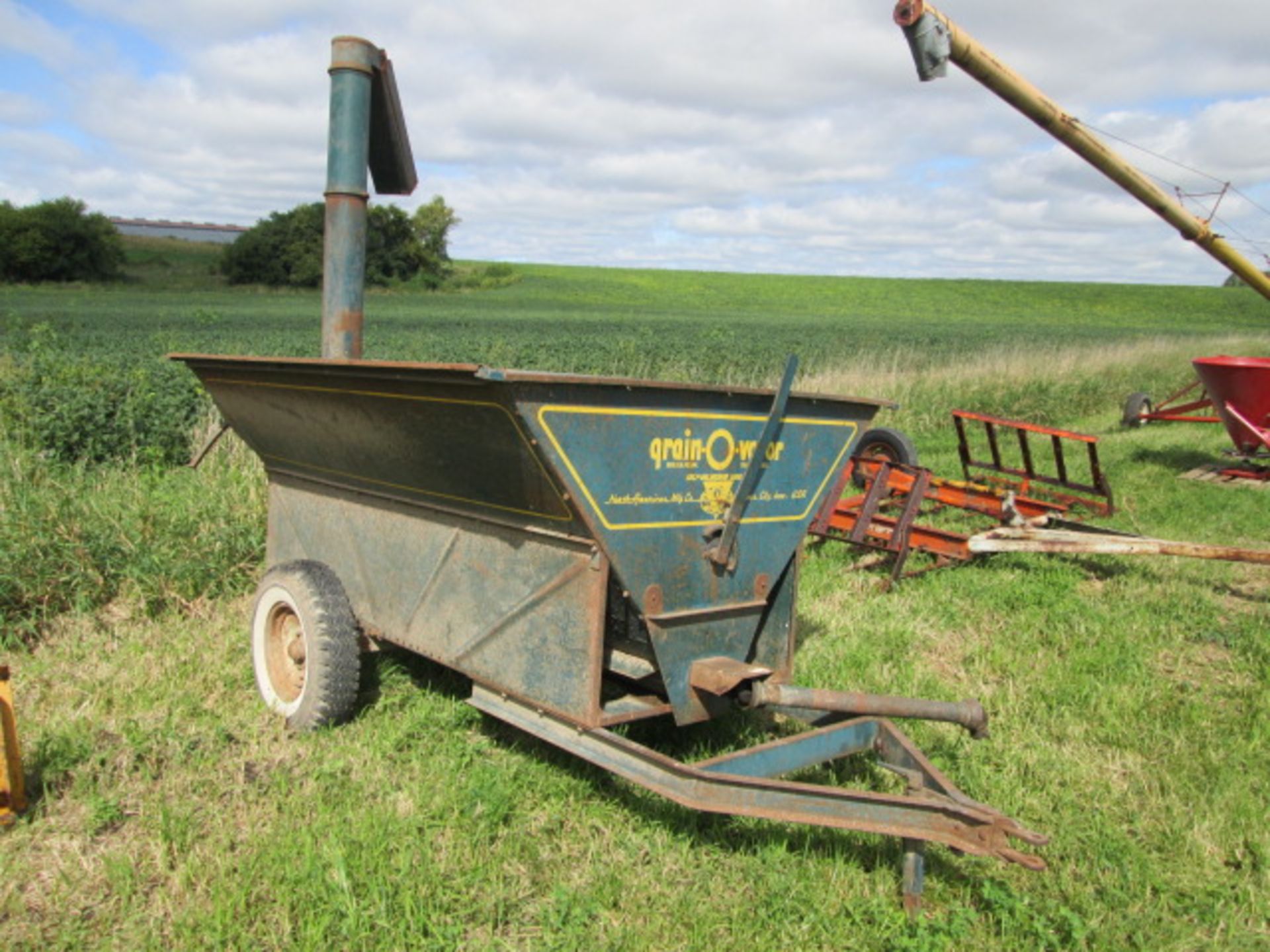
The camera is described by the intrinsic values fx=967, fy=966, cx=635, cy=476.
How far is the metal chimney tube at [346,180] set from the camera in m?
4.80

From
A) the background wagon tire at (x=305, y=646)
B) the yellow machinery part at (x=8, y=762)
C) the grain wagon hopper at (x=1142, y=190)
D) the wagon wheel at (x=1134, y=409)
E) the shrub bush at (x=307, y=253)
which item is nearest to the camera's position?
the yellow machinery part at (x=8, y=762)

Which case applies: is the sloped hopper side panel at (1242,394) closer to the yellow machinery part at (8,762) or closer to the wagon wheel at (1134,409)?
the wagon wheel at (1134,409)

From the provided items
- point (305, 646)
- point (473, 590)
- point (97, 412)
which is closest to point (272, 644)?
point (305, 646)

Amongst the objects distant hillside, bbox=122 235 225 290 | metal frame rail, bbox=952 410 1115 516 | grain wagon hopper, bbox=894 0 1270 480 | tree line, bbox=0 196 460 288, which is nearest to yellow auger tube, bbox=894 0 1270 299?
grain wagon hopper, bbox=894 0 1270 480

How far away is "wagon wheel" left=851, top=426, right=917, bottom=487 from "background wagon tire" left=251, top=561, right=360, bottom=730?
5218mm

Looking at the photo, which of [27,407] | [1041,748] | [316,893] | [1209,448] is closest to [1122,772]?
[1041,748]

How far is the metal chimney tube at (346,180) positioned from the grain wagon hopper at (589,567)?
734 millimetres

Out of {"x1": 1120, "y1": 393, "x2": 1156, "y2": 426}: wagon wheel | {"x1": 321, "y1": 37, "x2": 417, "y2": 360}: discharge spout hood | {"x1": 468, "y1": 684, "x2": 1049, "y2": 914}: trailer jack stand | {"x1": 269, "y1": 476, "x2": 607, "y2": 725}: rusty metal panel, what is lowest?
{"x1": 468, "y1": 684, "x2": 1049, "y2": 914}: trailer jack stand

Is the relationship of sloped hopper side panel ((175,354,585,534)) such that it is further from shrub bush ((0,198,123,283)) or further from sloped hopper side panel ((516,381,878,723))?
shrub bush ((0,198,123,283))

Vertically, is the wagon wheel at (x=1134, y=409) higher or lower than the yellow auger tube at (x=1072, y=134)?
lower

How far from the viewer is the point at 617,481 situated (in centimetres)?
311

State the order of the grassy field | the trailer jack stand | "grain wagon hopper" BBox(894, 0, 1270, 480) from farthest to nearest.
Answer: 1. "grain wagon hopper" BBox(894, 0, 1270, 480)
2. the grassy field
3. the trailer jack stand

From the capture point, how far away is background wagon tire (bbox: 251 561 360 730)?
3967 millimetres

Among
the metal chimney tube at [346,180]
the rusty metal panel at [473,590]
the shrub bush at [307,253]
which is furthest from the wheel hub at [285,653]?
the shrub bush at [307,253]
